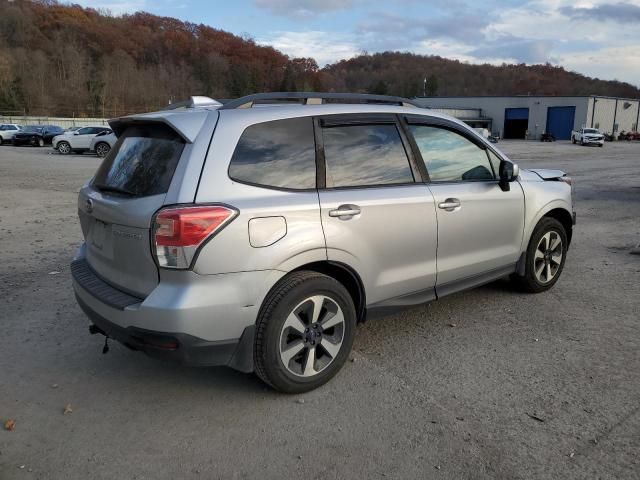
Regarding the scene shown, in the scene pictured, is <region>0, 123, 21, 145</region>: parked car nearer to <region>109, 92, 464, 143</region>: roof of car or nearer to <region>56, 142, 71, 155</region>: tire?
<region>56, 142, 71, 155</region>: tire

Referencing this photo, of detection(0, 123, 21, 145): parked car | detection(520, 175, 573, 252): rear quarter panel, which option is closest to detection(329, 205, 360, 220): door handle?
detection(520, 175, 573, 252): rear quarter panel

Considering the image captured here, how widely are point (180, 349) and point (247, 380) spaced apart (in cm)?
80

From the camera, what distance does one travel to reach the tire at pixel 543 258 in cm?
524

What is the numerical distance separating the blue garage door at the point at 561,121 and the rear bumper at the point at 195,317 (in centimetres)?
7575

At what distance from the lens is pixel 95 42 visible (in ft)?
355

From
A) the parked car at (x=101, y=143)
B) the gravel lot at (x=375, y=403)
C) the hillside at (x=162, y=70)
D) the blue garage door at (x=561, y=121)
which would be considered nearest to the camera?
the gravel lot at (x=375, y=403)

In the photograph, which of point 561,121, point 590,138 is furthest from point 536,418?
point 561,121

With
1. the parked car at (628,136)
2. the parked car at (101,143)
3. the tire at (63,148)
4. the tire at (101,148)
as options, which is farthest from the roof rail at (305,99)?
the parked car at (628,136)

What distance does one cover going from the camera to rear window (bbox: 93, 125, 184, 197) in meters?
3.26

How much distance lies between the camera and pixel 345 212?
11.8 ft

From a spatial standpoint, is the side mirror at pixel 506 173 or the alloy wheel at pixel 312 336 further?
the side mirror at pixel 506 173

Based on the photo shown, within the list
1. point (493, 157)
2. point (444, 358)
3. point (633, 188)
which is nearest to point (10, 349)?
point (444, 358)

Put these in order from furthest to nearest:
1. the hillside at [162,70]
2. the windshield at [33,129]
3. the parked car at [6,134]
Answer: the hillside at [162,70] < the parked car at [6,134] < the windshield at [33,129]

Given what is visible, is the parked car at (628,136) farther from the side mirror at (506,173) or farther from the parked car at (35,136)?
the side mirror at (506,173)
